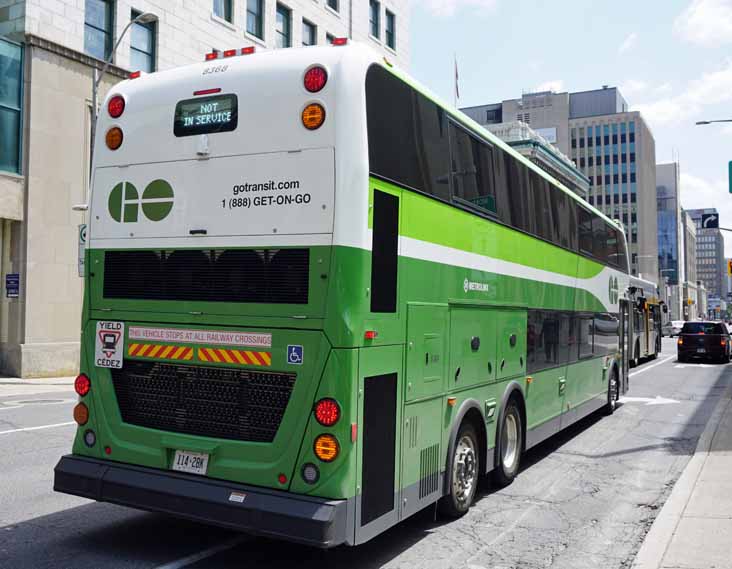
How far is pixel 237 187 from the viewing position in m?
5.48

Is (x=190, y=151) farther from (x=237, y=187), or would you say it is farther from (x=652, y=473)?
(x=652, y=473)

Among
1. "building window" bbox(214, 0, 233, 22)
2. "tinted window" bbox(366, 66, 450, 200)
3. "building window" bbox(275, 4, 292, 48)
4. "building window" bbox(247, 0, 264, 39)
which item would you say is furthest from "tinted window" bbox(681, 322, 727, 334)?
"tinted window" bbox(366, 66, 450, 200)

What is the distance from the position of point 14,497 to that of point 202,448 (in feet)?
9.70

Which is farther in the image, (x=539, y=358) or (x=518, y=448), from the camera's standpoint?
(x=539, y=358)

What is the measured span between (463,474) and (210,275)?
3098 mm

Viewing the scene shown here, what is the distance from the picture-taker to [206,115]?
5.73 m

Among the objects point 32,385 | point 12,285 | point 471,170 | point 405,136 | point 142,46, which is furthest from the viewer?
point 142,46

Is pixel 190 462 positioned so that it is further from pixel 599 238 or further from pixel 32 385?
pixel 32 385

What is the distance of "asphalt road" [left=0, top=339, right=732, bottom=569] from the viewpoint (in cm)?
565

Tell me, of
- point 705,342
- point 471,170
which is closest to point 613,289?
point 471,170

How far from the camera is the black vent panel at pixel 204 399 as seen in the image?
524 centimetres

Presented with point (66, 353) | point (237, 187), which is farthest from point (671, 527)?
point (66, 353)

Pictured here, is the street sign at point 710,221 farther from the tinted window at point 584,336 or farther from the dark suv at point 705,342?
the tinted window at point 584,336

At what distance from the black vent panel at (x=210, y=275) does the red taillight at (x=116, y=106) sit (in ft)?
3.85
